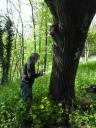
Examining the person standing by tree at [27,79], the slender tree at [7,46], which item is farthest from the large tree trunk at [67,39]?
the slender tree at [7,46]

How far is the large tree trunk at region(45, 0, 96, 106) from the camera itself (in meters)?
8.83

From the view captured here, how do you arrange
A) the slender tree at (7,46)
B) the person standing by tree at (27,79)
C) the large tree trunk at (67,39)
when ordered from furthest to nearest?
1. the slender tree at (7,46)
2. the person standing by tree at (27,79)
3. the large tree trunk at (67,39)

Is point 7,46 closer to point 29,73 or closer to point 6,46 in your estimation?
point 6,46

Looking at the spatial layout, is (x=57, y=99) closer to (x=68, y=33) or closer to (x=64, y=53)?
(x=64, y=53)

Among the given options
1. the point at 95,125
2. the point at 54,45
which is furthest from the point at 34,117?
the point at 54,45

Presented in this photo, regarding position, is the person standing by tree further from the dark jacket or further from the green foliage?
the green foliage

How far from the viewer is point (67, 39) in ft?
31.2

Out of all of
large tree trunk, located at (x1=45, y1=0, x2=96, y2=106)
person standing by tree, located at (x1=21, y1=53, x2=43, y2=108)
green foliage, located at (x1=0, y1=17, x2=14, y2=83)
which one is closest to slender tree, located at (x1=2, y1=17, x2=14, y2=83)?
green foliage, located at (x1=0, y1=17, x2=14, y2=83)

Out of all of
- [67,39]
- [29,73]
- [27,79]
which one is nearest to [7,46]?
[27,79]

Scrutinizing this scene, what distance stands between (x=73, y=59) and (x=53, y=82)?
112 cm

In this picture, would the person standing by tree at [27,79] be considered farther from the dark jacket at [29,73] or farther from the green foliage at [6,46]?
the green foliage at [6,46]

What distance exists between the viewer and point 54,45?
401 inches

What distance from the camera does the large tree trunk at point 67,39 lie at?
29.0 feet

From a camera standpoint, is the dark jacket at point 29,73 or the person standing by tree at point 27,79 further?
the person standing by tree at point 27,79
